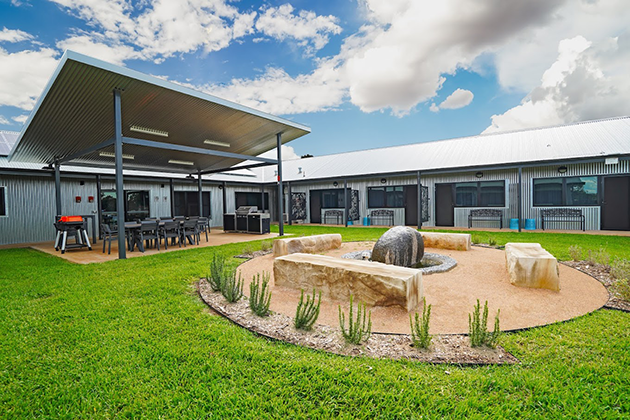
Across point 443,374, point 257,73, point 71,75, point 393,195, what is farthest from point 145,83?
point 393,195

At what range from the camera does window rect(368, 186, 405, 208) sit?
15.6m

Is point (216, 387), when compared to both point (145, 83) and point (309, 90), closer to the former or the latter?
point (145, 83)

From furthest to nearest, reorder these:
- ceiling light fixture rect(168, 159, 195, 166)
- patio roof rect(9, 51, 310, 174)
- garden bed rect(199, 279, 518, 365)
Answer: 1. ceiling light fixture rect(168, 159, 195, 166)
2. patio roof rect(9, 51, 310, 174)
3. garden bed rect(199, 279, 518, 365)

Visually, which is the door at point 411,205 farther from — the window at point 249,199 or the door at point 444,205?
the window at point 249,199

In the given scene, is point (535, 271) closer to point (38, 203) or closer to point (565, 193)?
point (565, 193)

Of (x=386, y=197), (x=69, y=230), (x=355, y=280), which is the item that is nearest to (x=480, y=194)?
(x=386, y=197)

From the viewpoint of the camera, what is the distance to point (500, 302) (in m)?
3.81

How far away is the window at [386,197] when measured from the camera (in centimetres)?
1560

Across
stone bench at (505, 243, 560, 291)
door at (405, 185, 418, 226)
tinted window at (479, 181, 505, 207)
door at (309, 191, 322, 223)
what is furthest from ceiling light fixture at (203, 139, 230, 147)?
tinted window at (479, 181, 505, 207)

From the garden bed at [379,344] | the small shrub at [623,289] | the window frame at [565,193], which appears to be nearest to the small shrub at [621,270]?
the small shrub at [623,289]

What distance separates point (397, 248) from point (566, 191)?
10936 millimetres

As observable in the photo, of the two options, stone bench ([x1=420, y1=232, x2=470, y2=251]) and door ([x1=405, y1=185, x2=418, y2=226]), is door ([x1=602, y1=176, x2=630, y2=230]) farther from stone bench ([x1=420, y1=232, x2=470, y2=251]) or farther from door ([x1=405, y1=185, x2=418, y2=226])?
stone bench ([x1=420, y1=232, x2=470, y2=251])

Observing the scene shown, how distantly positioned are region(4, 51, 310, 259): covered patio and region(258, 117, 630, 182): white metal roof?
20.9 feet

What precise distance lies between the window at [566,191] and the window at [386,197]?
570 centimetres
